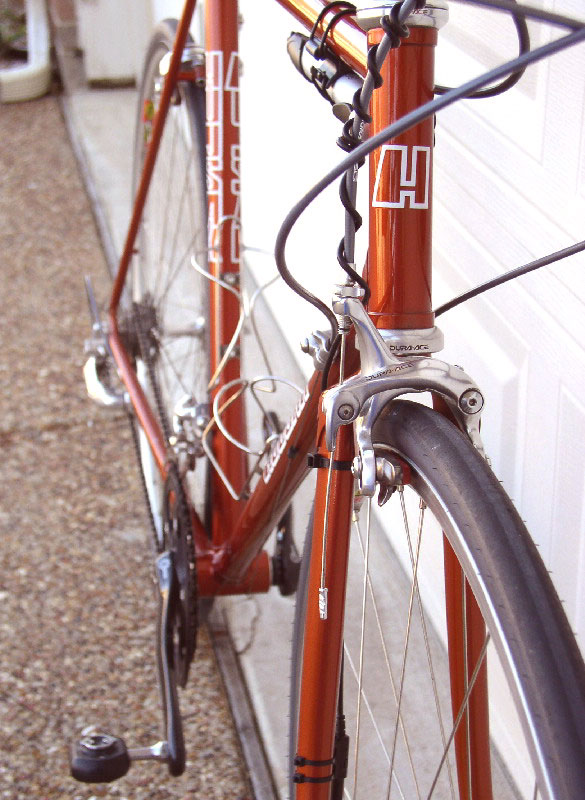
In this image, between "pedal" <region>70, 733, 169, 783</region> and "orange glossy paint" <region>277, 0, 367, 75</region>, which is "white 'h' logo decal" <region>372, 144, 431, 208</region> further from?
"pedal" <region>70, 733, 169, 783</region>

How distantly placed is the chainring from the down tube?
1.58 feet

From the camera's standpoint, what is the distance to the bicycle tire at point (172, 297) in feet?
4.97

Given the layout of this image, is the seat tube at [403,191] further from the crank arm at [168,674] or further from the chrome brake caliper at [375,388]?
the crank arm at [168,674]

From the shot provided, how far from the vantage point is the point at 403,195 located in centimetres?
70

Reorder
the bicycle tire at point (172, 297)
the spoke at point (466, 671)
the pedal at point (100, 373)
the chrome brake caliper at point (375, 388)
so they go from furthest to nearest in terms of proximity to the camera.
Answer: the pedal at point (100, 373), the bicycle tire at point (172, 297), the spoke at point (466, 671), the chrome brake caliper at point (375, 388)

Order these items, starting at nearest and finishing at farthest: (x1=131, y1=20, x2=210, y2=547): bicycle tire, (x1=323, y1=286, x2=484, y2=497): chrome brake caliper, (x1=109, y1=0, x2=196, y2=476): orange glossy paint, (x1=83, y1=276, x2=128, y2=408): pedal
Result: (x1=323, y1=286, x2=484, y2=497): chrome brake caliper
(x1=109, y1=0, x2=196, y2=476): orange glossy paint
(x1=131, y1=20, x2=210, y2=547): bicycle tire
(x1=83, y1=276, x2=128, y2=408): pedal

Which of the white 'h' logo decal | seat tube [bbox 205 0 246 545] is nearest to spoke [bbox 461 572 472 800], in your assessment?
the white 'h' logo decal

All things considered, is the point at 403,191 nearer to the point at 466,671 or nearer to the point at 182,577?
the point at 466,671

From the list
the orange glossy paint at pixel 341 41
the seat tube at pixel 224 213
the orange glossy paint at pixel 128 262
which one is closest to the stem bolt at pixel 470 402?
the orange glossy paint at pixel 341 41

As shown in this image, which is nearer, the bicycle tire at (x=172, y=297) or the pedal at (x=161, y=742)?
the pedal at (x=161, y=742)

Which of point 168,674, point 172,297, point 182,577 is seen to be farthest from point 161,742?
point 172,297

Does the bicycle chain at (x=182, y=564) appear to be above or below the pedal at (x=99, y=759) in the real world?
above

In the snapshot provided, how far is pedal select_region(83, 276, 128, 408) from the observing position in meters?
1.74

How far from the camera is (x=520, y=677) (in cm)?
52
